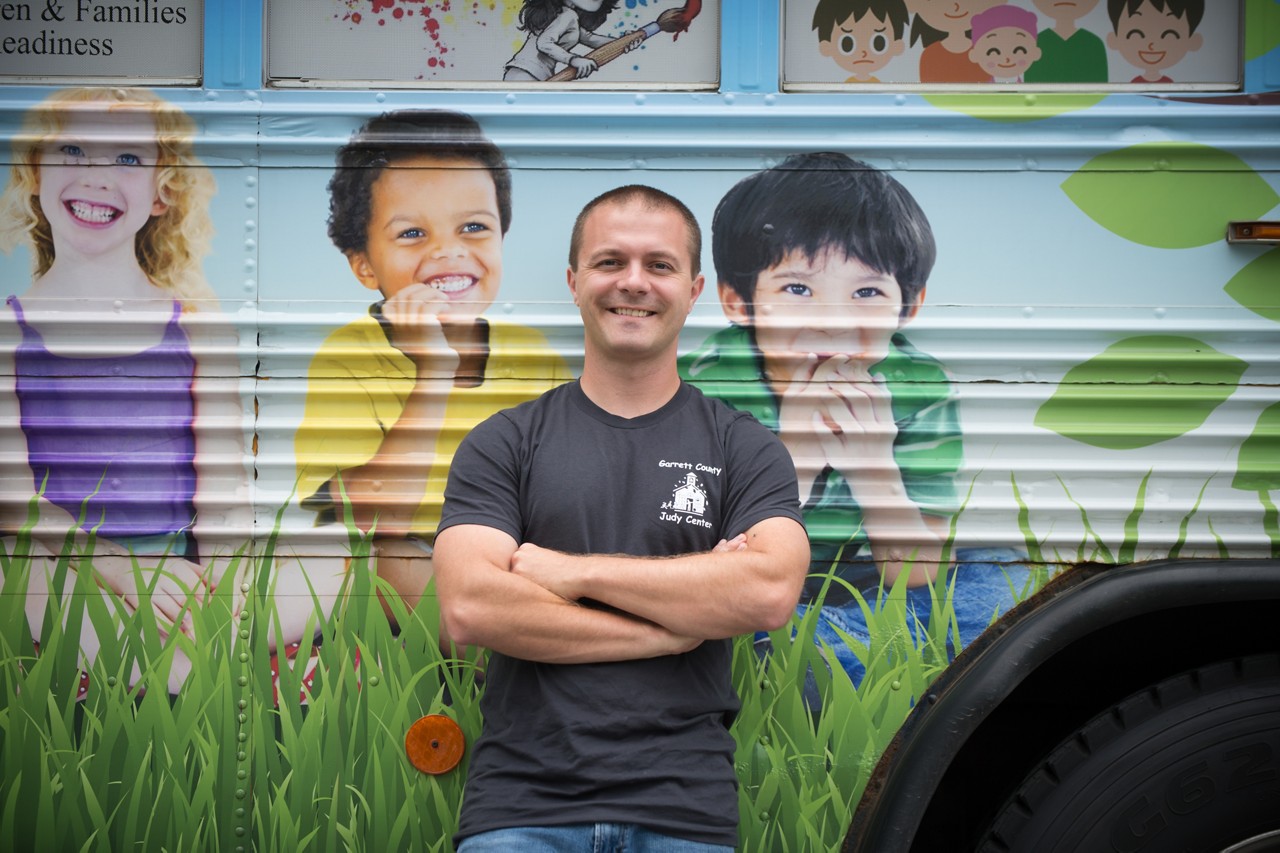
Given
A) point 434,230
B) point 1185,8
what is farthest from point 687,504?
point 1185,8

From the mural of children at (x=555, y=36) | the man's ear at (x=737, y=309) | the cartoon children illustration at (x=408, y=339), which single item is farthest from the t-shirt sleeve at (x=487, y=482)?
the mural of children at (x=555, y=36)

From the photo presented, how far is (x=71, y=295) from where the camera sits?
214 cm

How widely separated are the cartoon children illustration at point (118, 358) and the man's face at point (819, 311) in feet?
3.89

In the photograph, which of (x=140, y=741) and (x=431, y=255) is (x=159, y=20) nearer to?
(x=431, y=255)

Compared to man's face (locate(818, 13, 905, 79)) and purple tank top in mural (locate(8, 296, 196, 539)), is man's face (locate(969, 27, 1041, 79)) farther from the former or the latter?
purple tank top in mural (locate(8, 296, 196, 539))

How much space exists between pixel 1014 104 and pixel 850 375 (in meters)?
0.69

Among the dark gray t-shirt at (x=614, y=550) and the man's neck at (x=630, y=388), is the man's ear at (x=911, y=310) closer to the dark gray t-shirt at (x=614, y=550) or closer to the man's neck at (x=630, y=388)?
the dark gray t-shirt at (x=614, y=550)

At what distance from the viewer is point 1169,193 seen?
209cm

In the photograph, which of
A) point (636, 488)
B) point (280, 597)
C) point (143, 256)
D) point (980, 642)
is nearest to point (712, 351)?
point (636, 488)

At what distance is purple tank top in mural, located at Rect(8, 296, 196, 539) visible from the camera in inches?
84.0

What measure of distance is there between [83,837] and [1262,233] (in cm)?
285

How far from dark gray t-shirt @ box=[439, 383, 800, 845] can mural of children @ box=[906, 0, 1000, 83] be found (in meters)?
0.88

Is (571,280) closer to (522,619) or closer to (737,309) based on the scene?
(737,309)

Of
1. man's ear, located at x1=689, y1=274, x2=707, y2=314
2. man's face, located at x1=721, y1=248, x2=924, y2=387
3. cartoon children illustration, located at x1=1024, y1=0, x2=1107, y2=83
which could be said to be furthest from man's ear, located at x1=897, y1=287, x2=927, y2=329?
cartoon children illustration, located at x1=1024, y1=0, x2=1107, y2=83
